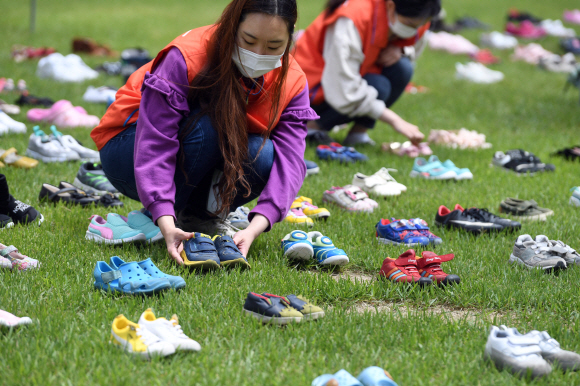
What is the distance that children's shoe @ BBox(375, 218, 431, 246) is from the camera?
3.04m

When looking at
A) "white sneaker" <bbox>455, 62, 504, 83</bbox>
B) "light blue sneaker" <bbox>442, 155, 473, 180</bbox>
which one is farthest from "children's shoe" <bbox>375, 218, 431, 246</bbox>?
"white sneaker" <bbox>455, 62, 504, 83</bbox>

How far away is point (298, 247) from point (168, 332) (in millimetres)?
921

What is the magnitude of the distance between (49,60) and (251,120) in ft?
17.0

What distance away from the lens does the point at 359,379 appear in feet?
5.65

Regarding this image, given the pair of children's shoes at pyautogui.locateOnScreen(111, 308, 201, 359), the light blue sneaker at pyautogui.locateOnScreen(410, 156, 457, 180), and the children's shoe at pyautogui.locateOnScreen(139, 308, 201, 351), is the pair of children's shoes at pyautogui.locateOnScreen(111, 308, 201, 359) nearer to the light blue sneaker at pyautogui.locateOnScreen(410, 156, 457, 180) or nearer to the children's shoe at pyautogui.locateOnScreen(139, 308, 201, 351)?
the children's shoe at pyautogui.locateOnScreen(139, 308, 201, 351)

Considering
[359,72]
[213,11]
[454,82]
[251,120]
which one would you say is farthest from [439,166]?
Result: [213,11]

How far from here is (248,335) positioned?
78.5 inches

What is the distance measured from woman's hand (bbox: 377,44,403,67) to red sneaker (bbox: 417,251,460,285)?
294cm

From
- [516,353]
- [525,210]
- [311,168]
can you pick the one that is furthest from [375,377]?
[311,168]

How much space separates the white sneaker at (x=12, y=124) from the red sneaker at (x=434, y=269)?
360 centimetres

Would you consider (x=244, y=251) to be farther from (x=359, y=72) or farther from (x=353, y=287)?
(x=359, y=72)

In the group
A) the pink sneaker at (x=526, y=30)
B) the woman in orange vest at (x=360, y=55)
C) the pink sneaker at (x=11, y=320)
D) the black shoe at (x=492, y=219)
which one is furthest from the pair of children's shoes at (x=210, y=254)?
the pink sneaker at (x=526, y=30)

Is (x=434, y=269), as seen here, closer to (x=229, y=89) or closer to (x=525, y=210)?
(x=229, y=89)

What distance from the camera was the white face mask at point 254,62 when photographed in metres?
2.59
